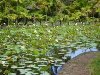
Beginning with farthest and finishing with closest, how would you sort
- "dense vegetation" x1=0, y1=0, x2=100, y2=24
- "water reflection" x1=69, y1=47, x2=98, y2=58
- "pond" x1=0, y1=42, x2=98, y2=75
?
1. "dense vegetation" x1=0, y1=0, x2=100, y2=24
2. "water reflection" x1=69, y1=47, x2=98, y2=58
3. "pond" x1=0, y1=42, x2=98, y2=75

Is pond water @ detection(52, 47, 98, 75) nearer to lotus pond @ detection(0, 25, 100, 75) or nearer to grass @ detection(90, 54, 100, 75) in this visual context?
lotus pond @ detection(0, 25, 100, 75)

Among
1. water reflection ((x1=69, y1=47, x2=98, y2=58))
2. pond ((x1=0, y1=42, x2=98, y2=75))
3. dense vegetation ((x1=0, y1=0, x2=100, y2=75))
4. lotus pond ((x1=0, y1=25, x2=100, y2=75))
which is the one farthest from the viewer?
water reflection ((x1=69, y1=47, x2=98, y2=58))

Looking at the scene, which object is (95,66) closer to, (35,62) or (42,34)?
(35,62)

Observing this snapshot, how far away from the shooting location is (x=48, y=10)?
14844mm

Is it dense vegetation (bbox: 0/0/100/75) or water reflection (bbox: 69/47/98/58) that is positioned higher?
dense vegetation (bbox: 0/0/100/75)

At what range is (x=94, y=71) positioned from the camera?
556 centimetres

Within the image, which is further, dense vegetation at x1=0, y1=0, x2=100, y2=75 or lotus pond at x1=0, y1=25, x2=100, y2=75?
dense vegetation at x1=0, y1=0, x2=100, y2=75

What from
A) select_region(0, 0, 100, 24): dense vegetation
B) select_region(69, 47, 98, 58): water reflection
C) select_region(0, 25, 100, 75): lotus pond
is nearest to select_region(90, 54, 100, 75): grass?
select_region(0, 25, 100, 75): lotus pond

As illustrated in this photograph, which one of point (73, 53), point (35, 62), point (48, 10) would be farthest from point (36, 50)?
point (48, 10)

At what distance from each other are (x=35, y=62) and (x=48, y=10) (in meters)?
9.37

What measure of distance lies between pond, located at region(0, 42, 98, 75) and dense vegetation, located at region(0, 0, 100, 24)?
628cm

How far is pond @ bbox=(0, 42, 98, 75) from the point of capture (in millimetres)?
5266

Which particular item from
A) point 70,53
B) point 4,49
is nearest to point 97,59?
point 70,53

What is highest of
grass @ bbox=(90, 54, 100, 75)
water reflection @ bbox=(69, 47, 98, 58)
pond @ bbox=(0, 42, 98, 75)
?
pond @ bbox=(0, 42, 98, 75)
